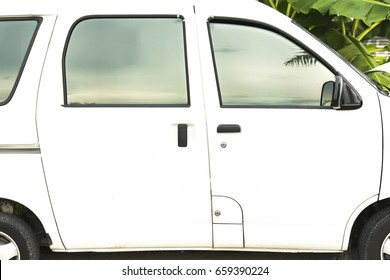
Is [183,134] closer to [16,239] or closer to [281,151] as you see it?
[281,151]

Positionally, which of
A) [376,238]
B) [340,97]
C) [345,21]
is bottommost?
Result: [376,238]

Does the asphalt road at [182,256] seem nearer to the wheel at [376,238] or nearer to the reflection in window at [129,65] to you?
the wheel at [376,238]

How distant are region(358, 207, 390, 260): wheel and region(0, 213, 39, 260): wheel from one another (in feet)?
6.69

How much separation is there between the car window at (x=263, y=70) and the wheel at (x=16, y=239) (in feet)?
4.78

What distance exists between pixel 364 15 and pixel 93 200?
12.8 feet

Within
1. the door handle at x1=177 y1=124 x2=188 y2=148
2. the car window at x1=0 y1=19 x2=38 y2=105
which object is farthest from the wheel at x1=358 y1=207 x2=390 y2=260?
the car window at x1=0 y1=19 x2=38 y2=105

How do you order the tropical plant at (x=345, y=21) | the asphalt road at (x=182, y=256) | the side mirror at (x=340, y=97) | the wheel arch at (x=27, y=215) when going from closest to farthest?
the side mirror at (x=340, y=97) → the wheel arch at (x=27, y=215) → the asphalt road at (x=182, y=256) → the tropical plant at (x=345, y=21)

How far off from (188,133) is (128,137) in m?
0.36

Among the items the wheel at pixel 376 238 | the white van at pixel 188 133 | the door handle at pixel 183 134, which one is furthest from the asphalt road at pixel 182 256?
the door handle at pixel 183 134

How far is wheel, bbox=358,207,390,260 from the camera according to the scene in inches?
138

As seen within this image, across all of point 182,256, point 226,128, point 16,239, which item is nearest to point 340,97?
point 226,128

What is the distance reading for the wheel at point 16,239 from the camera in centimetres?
354

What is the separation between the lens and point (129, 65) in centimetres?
343

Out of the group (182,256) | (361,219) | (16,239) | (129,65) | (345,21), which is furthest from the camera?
(345,21)
